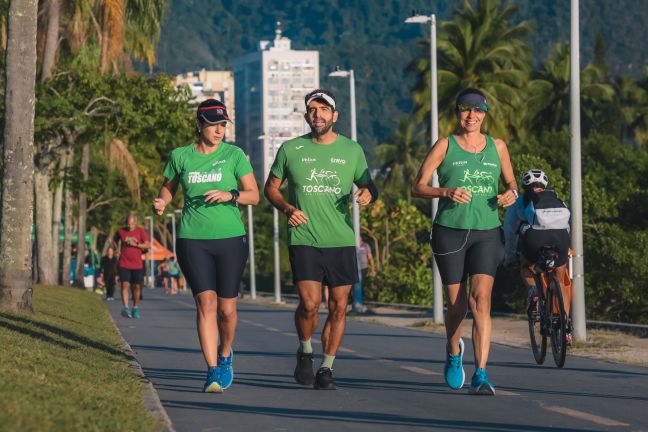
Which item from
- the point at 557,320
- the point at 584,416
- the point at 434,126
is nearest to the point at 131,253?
the point at 434,126

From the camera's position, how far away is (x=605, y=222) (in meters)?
38.1

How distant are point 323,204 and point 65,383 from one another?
226 cm

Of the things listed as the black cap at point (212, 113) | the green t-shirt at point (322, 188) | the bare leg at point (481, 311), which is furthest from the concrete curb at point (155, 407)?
the bare leg at point (481, 311)

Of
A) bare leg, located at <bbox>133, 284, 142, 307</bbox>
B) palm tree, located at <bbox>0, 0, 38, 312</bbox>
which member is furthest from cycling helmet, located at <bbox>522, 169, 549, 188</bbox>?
bare leg, located at <bbox>133, 284, 142, 307</bbox>

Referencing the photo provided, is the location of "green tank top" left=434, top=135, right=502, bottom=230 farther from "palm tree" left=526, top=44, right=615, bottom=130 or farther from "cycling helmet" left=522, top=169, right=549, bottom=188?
"palm tree" left=526, top=44, right=615, bottom=130

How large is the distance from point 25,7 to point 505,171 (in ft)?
35.5

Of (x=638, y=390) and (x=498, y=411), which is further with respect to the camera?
(x=638, y=390)

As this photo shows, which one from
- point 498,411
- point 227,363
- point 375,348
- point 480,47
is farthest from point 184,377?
point 480,47

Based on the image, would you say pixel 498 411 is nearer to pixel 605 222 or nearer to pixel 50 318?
pixel 50 318

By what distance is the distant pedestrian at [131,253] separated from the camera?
2494cm

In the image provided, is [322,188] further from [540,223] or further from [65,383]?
[540,223]

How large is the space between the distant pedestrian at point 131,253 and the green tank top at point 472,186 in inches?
530

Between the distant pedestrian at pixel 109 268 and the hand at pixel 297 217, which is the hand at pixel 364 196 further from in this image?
the distant pedestrian at pixel 109 268

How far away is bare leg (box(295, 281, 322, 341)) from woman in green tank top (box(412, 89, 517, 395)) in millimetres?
857
